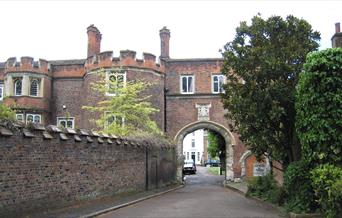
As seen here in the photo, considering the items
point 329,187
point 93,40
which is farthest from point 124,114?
point 329,187

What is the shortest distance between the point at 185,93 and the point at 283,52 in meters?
20.7

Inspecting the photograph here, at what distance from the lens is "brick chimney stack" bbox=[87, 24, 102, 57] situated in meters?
37.1

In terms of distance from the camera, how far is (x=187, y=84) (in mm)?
37438

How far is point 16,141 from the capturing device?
1160 cm

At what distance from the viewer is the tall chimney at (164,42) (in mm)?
38875

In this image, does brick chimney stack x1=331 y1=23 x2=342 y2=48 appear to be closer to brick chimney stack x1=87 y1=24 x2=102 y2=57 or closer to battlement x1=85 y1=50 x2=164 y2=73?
battlement x1=85 y1=50 x2=164 y2=73

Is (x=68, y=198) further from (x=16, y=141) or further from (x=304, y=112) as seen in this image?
(x=304, y=112)

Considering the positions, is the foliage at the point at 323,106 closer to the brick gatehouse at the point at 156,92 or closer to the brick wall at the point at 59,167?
the brick wall at the point at 59,167

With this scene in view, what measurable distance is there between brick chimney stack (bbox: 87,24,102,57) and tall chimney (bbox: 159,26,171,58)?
5355mm

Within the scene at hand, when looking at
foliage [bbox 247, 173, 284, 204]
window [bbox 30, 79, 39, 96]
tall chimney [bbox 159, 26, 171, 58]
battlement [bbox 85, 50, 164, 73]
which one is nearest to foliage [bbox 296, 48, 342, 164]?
foliage [bbox 247, 173, 284, 204]

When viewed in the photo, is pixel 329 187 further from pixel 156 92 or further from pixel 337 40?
pixel 156 92

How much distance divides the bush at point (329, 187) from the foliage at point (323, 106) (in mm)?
457

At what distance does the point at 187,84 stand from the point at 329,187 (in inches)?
1032

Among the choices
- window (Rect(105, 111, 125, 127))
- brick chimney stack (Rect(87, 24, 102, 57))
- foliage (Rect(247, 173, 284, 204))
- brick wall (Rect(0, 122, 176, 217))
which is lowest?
foliage (Rect(247, 173, 284, 204))
